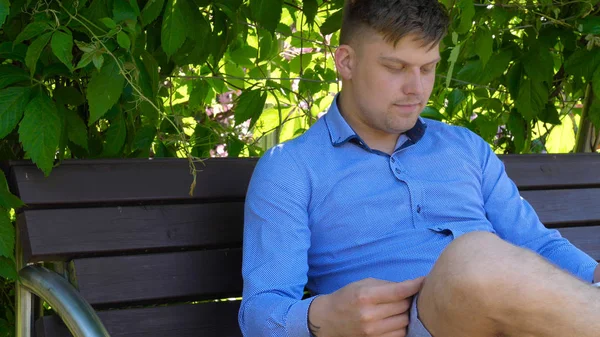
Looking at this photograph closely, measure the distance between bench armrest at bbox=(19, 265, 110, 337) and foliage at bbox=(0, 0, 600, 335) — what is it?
6 centimetres

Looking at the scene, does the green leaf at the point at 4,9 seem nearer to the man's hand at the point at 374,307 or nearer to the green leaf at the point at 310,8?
the man's hand at the point at 374,307

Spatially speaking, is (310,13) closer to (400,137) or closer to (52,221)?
(400,137)

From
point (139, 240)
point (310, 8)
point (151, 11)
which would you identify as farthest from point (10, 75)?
point (310, 8)

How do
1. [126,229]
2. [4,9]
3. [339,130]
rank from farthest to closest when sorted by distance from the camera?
1. [339,130]
2. [126,229]
3. [4,9]

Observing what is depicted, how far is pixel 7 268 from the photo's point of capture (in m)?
2.04

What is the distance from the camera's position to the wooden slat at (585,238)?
2773 mm

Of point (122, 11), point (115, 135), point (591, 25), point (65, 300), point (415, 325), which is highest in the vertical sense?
point (122, 11)

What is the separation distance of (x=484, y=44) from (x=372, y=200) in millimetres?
859

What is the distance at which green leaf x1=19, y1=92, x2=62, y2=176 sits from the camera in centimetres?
198

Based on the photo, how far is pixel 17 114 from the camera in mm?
2010

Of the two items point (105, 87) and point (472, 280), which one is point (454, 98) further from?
point (472, 280)

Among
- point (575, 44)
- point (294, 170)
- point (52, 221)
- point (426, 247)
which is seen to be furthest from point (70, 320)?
point (575, 44)

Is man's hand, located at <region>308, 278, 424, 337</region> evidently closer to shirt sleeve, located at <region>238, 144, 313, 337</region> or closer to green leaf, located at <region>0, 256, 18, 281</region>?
shirt sleeve, located at <region>238, 144, 313, 337</region>

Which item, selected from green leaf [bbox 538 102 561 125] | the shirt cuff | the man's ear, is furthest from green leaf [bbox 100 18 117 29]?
green leaf [bbox 538 102 561 125]
